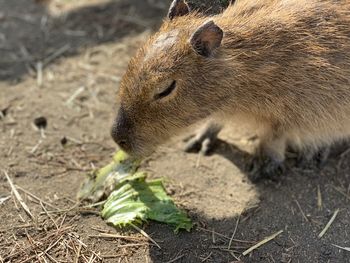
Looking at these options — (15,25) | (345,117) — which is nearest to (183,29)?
(345,117)

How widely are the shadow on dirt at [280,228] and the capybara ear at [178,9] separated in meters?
1.54

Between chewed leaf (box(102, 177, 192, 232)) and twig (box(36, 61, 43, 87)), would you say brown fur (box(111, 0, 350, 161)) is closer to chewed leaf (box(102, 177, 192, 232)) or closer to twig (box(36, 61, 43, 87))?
chewed leaf (box(102, 177, 192, 232))

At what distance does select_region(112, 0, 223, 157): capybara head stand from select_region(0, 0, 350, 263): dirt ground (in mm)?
498

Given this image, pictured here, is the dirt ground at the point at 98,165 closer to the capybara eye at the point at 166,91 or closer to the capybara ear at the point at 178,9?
the capybara ear at the point at 178,9

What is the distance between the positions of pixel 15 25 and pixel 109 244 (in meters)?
3.85

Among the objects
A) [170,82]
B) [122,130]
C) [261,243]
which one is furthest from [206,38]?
[261,243]

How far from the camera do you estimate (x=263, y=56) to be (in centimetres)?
397

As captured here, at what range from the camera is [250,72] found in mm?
3975

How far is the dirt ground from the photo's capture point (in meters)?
3.87

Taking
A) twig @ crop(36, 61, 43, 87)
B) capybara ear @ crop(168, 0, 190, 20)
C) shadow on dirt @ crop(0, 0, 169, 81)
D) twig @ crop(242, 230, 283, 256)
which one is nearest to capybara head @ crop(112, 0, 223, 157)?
capybara ear @ crop(168, 0, 190, 20)

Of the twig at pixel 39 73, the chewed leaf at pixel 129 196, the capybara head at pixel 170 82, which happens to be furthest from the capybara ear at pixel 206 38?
the twig at pixel 39 73

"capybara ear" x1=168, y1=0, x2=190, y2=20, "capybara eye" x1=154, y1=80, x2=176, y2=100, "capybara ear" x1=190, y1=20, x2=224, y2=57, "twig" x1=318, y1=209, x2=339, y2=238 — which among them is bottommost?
"twig" x1=318, y1=209, x2=339, y2=238

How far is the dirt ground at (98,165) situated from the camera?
3.87 meters

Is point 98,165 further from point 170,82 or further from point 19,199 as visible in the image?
point 170,82
